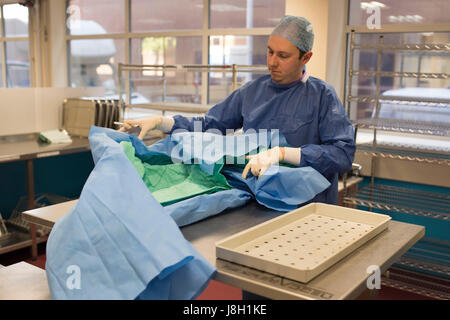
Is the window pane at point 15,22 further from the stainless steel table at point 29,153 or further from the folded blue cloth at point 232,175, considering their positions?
the folded blue cloth at point 232,175

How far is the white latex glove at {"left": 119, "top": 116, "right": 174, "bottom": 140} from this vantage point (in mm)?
1834

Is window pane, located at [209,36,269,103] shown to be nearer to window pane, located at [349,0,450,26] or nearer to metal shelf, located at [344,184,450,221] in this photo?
window pane, located at [349,0,450,26]

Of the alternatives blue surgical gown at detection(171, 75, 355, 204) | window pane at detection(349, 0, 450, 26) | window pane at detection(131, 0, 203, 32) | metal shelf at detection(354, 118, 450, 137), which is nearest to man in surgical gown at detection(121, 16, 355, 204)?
blue surgical gown at detection(171, 75, 355, 204)

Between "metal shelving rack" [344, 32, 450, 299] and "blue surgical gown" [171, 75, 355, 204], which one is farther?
"metal shelving rack" [344, 32, 450, 299]

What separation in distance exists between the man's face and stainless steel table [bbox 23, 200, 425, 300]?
21.9 inches

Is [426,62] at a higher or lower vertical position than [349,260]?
higher

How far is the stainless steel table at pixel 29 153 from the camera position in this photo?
3033 millimetres

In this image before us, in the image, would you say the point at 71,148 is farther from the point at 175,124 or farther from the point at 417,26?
the point at 417,26

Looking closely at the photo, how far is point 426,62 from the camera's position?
3182 mm

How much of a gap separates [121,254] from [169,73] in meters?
3.68

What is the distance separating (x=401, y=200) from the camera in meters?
3.00

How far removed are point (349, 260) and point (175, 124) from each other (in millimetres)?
1030

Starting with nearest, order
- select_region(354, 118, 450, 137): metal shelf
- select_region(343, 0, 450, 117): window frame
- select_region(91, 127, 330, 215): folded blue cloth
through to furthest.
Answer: select_region(91, 127, 330, 215): folded blue cloth → select_region(354, 118, 450, 137): metal shelf → select_region(343, 0, 450, 117): window frame

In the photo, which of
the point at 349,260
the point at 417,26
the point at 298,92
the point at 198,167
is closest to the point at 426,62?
the point at 417,26
